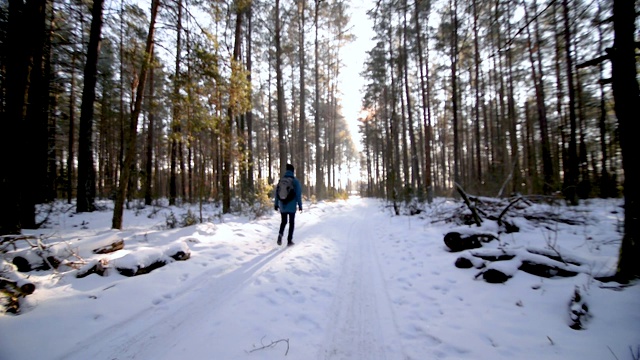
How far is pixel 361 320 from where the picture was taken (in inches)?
113

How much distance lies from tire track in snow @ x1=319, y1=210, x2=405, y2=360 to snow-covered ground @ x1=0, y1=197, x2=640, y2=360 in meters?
0.01

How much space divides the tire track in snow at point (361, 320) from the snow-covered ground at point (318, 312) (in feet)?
0.05

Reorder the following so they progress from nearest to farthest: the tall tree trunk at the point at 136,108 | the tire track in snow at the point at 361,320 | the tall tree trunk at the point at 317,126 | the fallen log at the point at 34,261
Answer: the tire track in snow at the point at 361,320, the fallen log at the point at 34,261, the tall tree trunk at the point at 136,108, the tall tree trunk at the point at 317,126

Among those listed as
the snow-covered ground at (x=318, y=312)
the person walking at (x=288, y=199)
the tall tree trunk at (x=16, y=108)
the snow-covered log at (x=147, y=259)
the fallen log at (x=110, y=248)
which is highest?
the tall tree trunk at (x=16, y=108)

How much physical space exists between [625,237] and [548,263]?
2.67 ft

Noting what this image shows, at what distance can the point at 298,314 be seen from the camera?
2959 millimetres

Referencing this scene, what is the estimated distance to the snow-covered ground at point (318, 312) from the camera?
7.24 ft

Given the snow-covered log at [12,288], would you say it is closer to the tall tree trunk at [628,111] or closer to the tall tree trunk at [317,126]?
the tall tree trunk at [628,111]

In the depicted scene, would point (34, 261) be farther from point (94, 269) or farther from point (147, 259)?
point (147, 259)

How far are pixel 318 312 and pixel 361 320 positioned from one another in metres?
0.53

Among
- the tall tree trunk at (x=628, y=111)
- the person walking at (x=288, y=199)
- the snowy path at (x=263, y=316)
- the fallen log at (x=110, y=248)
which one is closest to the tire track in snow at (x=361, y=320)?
the snowy path at (x=263, y=316)

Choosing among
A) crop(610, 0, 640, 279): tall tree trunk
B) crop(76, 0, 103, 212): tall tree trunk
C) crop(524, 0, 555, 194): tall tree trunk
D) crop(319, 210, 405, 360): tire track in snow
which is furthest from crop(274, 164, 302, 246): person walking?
crop(524, 0, 555, 194): tall tree trunk

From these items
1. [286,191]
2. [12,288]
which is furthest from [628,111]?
[12,288]

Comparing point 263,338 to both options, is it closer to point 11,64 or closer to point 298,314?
point 298,314
